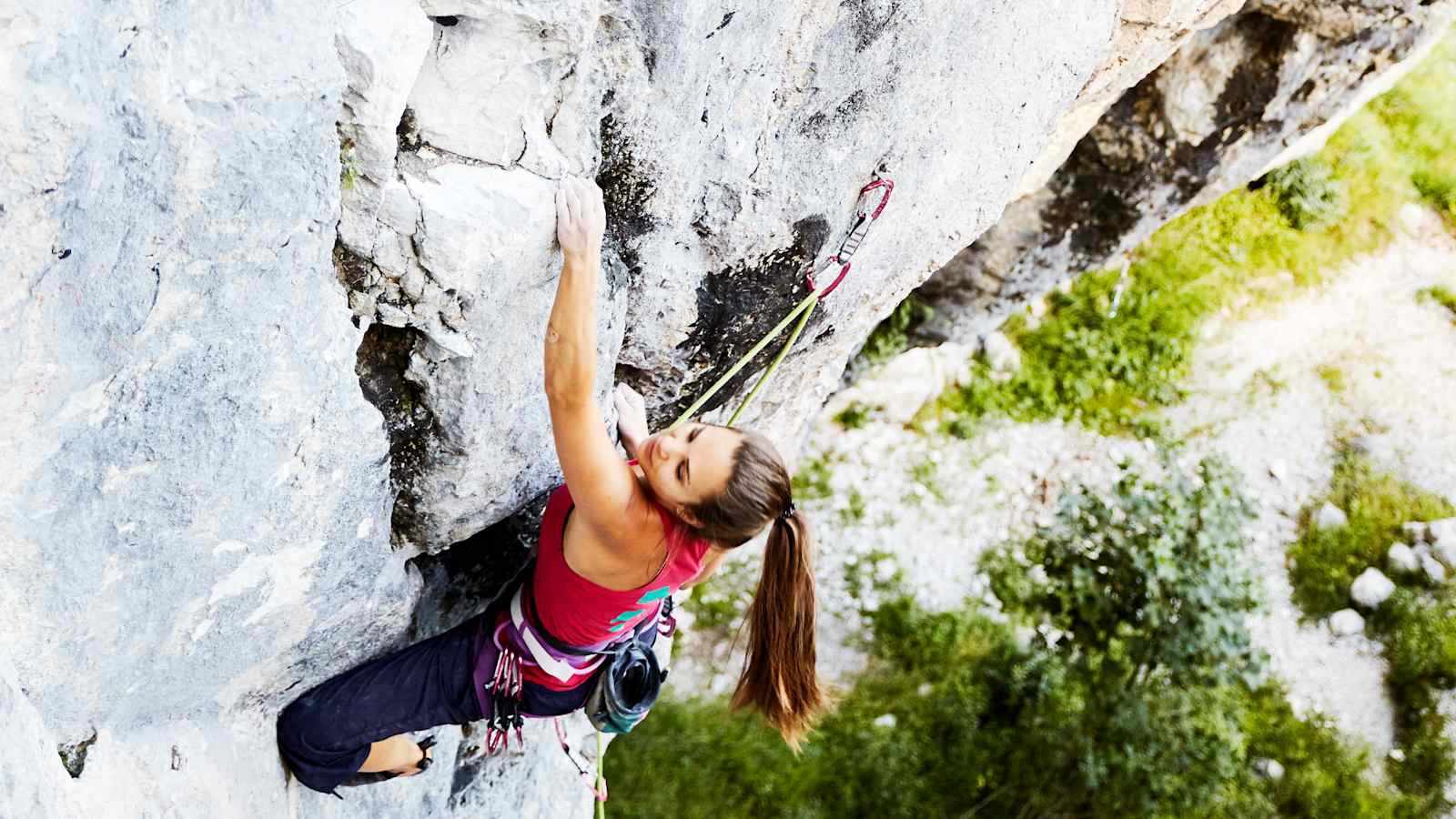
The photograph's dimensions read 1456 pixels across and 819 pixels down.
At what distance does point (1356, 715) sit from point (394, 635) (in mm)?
8256

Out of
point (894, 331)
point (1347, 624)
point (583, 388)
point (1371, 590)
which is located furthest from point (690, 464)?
point (1371, 590)

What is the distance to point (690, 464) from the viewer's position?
2576 mm

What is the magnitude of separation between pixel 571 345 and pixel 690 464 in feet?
→ 1.49

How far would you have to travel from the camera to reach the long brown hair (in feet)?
8.48

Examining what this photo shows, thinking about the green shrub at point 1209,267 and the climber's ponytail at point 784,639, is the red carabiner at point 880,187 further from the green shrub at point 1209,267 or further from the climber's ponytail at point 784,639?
the green shrub at point 1209,267

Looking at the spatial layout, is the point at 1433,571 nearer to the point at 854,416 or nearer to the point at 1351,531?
the point at 1351,531

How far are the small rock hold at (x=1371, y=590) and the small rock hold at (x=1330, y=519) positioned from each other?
0.62m

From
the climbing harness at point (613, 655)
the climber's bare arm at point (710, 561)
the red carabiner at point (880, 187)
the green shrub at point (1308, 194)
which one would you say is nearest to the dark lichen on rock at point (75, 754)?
the climbing harness at point (613, 655)

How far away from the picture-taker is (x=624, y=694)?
3.30 meters

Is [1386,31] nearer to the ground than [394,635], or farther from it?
farther from it

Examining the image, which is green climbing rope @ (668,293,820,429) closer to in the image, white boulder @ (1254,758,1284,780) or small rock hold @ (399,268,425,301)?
small rock hold @ (399,268,425,301)

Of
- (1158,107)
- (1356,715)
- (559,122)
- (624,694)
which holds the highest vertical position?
(559,122)

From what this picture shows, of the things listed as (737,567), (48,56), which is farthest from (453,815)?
Answer: (737,567)

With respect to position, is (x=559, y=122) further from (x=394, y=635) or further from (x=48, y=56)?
(x=394, y=635)
